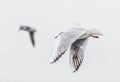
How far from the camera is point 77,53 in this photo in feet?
15.3

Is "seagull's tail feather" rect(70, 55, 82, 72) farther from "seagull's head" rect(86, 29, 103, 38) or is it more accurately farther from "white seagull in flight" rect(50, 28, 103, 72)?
"seagull's head" rect(86, 29, 103, 38)

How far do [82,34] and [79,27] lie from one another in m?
0.30

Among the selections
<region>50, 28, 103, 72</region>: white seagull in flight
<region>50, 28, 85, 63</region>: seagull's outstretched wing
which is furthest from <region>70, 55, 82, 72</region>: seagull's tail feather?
<region>50, 28, 85, 63</region>: seagull's outstretched wing

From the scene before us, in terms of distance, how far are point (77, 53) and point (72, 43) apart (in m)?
0.09

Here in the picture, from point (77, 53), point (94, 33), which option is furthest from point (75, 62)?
point (94, 33)

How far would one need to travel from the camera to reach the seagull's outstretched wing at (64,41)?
163 inches

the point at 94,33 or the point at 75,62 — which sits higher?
the point at 94,33

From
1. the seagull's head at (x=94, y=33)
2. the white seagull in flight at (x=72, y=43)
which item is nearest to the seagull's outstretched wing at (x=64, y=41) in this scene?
the white seagull in flight at (x=72, y=43)

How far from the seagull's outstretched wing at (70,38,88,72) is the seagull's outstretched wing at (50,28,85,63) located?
16 cm

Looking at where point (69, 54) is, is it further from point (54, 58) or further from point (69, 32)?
point (54, 58)

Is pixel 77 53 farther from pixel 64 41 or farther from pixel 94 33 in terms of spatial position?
pixel 64 41

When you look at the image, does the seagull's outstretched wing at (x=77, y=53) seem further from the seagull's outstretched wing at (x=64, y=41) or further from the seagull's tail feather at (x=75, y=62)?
the seagull's outstretched wing at (x=64, y=41)

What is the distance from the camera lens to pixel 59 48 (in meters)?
4.21

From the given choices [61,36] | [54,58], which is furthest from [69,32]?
[54,58]
